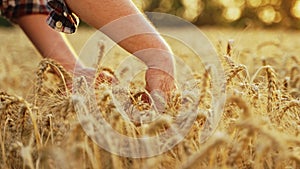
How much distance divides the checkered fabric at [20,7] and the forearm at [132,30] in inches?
23.2

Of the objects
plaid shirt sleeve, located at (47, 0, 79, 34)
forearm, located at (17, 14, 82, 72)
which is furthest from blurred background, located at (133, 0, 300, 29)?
plaid shirt sleeve, located at (47, 0, 79, 34)

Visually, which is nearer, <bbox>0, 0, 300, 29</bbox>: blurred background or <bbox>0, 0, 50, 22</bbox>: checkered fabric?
<bbox>0, 0, 50, 22</bbox>: checkered fabric

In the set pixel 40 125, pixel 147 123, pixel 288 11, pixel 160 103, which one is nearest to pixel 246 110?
pixel 147 123

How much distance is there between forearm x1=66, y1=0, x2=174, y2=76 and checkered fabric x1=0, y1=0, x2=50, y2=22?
0.59 m

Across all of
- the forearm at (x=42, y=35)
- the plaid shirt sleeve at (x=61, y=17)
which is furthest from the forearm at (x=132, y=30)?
the forearm at (x=42, y=35)

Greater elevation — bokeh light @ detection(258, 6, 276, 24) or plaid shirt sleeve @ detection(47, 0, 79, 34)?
bokeh light @ detection(258, 6, 276, 24)

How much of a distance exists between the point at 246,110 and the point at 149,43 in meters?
0.70

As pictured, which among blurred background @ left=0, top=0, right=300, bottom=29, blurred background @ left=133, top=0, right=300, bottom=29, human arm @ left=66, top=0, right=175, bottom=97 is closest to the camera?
human arm @ left=66, top=0, right=175, bottom=97

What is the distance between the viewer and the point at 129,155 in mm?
1135

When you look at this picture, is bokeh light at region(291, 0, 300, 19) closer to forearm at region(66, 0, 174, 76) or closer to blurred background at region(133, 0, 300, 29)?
blurred background at region(133, 0, 300, 29)

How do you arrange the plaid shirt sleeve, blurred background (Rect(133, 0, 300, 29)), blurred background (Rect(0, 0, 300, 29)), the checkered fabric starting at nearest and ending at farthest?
the plaid shirt sleeve < the checkered fabric < blurred background (Rect(0, 0, 300, 29)) < blurred background (Rect(133, 0, 300, 29))

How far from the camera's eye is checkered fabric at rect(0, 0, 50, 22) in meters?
2.18

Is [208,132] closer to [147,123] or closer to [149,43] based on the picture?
[147,123]

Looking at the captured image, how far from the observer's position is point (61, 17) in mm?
1820
